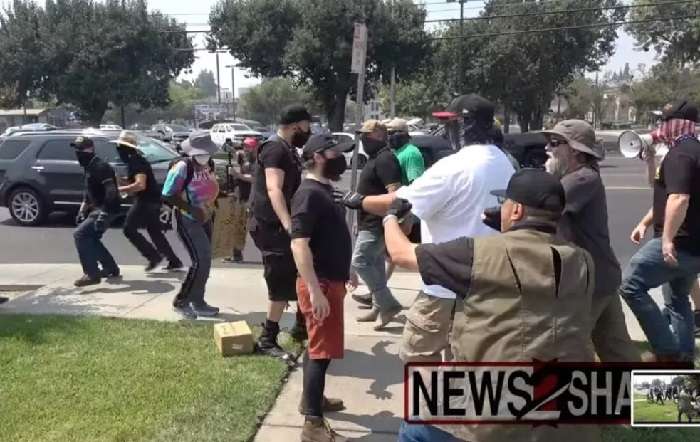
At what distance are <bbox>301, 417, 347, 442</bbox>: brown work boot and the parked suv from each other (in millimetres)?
9225

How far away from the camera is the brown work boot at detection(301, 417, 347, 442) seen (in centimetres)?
380

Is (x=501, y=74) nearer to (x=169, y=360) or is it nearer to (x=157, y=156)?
(x=157, y=156)

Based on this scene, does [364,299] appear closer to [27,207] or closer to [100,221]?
[100,221]

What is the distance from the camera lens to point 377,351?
216 inches

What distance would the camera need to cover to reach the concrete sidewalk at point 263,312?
426cm

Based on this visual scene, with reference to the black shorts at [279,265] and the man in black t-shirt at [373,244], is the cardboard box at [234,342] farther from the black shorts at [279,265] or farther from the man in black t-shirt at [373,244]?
the man in black t-shirt at [373,244]

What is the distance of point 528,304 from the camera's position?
2.24 meters

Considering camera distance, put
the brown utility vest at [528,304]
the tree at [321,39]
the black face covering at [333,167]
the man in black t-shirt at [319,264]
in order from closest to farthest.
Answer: the brown utility vest at [528,304]
the man in black t-shirt at [319,264]
the black face covering at [333,167]
the tree at [321,39]

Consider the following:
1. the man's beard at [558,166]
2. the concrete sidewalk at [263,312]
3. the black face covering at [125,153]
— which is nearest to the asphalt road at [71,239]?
the concrete sidewalk at [263,312]

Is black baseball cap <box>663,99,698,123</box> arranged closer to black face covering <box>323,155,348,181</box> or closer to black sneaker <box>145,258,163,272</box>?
black face covering <box>323,155,348,181</box>

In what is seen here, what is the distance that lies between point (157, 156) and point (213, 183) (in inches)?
282

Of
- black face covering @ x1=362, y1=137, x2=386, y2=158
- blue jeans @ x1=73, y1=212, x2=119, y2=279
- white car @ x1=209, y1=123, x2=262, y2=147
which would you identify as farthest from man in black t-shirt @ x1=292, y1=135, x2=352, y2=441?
blue jeans @ x1=73, y1=212, x2=119, y2=279

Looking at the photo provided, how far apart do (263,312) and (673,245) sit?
11.6 feet

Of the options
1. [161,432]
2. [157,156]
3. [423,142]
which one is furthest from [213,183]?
[423,142]
